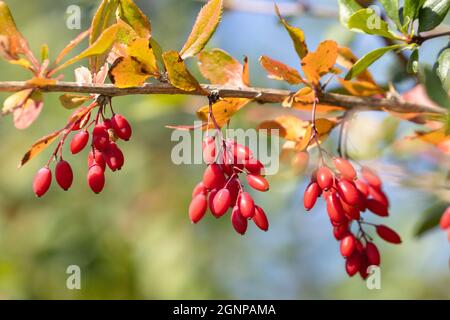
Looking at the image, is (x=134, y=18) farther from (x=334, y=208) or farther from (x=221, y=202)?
(x=334, y=208)

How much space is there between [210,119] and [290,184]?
1187 mm

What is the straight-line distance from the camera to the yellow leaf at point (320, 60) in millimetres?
1208

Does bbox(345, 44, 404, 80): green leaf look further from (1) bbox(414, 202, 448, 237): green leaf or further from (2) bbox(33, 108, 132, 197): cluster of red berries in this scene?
(1) bbox(414, 202, 448, 237): green leaf

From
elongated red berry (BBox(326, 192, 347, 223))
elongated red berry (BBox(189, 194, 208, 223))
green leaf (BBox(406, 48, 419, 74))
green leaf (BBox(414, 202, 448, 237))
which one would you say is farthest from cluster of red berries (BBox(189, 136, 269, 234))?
green leaf (BBox(414, 202, 448, 237))

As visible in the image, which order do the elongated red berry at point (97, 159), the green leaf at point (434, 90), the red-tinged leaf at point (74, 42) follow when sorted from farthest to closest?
the elongated red berry at point (97, 159)
the red-tinged leaf at point (74, 42)
the green leaf at point (434, 90)

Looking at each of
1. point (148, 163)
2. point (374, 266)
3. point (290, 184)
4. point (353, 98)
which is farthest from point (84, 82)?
point (148, 163)

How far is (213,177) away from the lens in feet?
4.04

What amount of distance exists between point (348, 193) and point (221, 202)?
0.23 meters

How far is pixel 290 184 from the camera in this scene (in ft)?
7.91

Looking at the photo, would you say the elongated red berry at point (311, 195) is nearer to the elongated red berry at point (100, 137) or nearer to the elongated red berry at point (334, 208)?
the elongated red berry at point (334, 208)

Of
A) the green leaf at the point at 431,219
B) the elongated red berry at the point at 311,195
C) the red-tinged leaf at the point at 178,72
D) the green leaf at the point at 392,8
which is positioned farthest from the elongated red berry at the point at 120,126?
the green leaf at the point at 431,219

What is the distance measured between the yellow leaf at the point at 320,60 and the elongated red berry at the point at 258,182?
208 millimetres

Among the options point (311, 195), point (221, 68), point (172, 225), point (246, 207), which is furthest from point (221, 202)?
point (172, 225)

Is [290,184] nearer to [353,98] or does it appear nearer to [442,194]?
[442,194]
